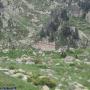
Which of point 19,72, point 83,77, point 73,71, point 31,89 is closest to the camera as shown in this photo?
point 31,89

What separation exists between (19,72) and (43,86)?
5.83m

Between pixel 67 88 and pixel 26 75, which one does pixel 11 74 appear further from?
pixel 67 88

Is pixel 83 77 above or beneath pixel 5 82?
beneath

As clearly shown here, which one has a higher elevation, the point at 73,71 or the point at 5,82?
the point at 5,82

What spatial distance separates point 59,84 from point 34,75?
3454 mm

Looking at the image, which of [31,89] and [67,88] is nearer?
[31,89]

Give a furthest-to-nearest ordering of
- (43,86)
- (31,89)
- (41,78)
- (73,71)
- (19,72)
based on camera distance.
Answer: (73,71), (19,72), (41,78), (43,86), (31,89)

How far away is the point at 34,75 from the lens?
41500 mm

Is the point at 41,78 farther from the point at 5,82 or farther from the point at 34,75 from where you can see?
the point at 5,82

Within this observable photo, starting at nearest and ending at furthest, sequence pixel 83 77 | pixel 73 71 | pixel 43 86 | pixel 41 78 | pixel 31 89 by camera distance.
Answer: pixel 31 89 < pixel 43 86 < pixel 41 78 < pixel 83 77 < pixel 73 71

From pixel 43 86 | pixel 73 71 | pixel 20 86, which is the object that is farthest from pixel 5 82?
pixel 73 71

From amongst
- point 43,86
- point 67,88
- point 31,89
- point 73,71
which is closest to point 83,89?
point 67,88

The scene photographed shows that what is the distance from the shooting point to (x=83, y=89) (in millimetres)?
38719

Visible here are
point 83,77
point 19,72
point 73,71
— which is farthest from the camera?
point 73,71
